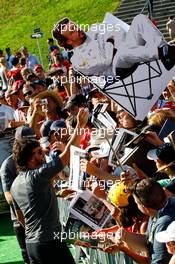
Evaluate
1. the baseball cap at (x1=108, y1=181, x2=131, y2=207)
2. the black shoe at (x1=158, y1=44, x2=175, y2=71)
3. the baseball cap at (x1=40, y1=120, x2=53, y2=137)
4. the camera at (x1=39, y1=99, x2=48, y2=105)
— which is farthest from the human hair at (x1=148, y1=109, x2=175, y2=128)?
the camera at (x1=39, y1=99, x2=48, y2=105)

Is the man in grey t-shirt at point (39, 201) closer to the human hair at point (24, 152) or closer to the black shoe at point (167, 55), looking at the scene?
the human hair at point (24, 152)

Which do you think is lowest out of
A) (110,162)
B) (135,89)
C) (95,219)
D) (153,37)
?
(95,219)

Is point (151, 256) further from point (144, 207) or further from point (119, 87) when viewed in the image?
point (119, 87)

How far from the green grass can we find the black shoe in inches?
972

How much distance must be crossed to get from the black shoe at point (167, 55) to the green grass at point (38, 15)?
24687mm

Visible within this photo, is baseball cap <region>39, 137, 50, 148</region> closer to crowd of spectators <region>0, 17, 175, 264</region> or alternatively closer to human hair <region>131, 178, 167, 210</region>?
crowd of spectators <region>0, 17, 175, 264</region>

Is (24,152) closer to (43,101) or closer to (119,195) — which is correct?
(119,195)

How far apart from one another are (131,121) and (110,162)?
0.67m

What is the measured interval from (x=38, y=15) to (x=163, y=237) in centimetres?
3128

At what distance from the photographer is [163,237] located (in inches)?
196

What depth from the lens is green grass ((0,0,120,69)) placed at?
107ft

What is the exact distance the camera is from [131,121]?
7465 millimetres

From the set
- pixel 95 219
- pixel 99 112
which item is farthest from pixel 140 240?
pixel 99 112

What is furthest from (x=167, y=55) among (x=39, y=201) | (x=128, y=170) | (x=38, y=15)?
(x=38, y=15)
